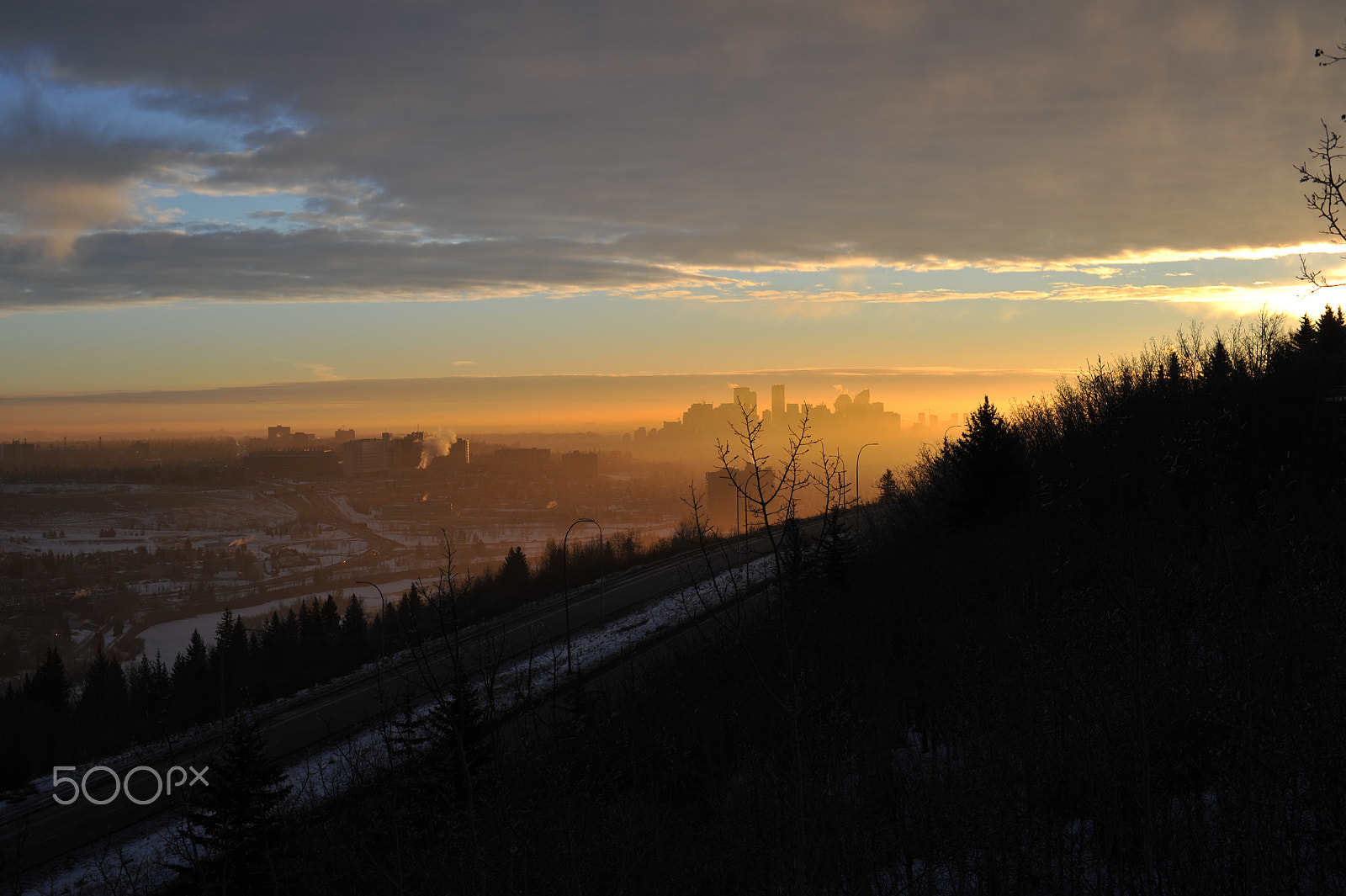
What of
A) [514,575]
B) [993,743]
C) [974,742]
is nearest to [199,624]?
[514,575]

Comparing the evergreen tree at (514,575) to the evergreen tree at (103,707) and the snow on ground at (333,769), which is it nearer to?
the snow on ground at (333,769)

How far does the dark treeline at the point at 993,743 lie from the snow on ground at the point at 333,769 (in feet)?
3.53

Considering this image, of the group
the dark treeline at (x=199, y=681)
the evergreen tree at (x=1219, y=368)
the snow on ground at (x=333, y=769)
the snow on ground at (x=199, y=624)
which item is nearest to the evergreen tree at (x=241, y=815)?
the snow on ground at (x=333, y=769)

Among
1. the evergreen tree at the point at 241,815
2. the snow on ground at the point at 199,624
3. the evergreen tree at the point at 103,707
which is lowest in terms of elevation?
the snow on ground at the point at 199,624

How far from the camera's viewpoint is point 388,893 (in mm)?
11023

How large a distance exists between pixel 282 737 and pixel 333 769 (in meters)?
7.08

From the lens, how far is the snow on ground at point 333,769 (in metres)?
14.6

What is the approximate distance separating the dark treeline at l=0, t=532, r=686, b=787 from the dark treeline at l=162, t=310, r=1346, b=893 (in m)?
11.3

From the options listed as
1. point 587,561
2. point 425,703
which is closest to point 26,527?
point 587,561

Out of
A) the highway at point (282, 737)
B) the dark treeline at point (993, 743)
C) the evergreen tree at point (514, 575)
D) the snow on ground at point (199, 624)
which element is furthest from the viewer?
the snow on ground at point (199, 624)

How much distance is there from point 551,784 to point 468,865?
2.51m

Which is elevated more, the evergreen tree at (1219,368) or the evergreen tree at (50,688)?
the evergreen tree at (1219,368)

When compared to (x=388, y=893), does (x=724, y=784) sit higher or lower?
lower

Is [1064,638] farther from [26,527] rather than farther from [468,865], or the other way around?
[26,527]
